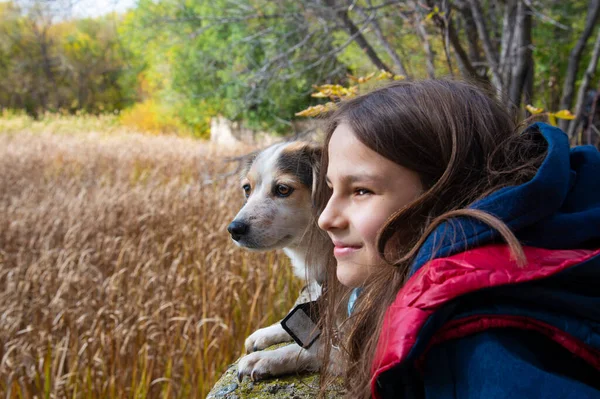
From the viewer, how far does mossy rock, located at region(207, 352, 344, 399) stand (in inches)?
53.9

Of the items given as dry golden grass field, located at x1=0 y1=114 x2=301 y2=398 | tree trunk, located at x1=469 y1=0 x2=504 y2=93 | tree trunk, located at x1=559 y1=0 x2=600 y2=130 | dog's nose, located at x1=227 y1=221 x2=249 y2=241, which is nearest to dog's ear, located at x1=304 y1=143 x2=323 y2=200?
dog's nose, located at x1=227 y1=221 x2=249 y2=241

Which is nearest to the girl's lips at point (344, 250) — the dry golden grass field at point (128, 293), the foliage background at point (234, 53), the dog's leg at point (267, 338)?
the dog's leg at point (267, 338)

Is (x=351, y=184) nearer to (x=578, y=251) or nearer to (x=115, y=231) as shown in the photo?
(x=578, y=251)

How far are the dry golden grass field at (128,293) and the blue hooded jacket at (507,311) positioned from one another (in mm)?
1910

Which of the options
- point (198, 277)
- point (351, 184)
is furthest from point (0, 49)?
point (351, 184)

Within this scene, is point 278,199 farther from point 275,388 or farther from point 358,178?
point 358,178

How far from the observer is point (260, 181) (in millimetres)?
2230

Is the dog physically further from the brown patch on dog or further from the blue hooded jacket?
the blue hooded jacket

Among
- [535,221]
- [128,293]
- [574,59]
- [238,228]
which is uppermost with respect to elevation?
[574,59]

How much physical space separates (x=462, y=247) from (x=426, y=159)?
25 cm

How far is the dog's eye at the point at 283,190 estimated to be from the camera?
2127 mm

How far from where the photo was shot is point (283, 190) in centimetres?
213

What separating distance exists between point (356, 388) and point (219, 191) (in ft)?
15.0

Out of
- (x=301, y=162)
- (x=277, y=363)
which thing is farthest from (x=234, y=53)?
(x=277, y=363)
